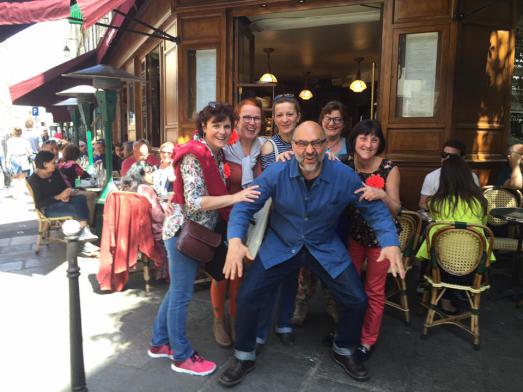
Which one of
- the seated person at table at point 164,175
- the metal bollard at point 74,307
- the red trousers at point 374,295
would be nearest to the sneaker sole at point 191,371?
the metal bollard at point 74,307

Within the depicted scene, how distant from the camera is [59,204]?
5.99 m

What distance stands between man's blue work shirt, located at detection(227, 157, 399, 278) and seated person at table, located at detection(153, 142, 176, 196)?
233cm

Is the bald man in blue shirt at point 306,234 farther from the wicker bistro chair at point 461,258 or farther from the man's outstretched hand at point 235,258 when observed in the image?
the wicker bistro chair at point 461,258

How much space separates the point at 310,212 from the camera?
267cm

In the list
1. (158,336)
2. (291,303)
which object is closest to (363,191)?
(291,303)

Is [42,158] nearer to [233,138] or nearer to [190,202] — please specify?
[233,138]

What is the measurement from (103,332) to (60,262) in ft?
8.03

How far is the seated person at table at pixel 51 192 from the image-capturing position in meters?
5.84

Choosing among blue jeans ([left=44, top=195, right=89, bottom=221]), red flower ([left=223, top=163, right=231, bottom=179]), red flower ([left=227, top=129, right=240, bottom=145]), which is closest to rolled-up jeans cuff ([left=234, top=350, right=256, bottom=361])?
red flower ([left=223, top=163, right=231, bottom=179])

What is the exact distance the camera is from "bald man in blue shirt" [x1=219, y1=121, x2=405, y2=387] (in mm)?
2594

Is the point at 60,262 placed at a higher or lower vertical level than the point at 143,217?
lower

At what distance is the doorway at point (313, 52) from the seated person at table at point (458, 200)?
1257mm

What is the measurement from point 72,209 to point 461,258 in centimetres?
500

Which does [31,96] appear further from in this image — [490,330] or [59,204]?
[490,330]
